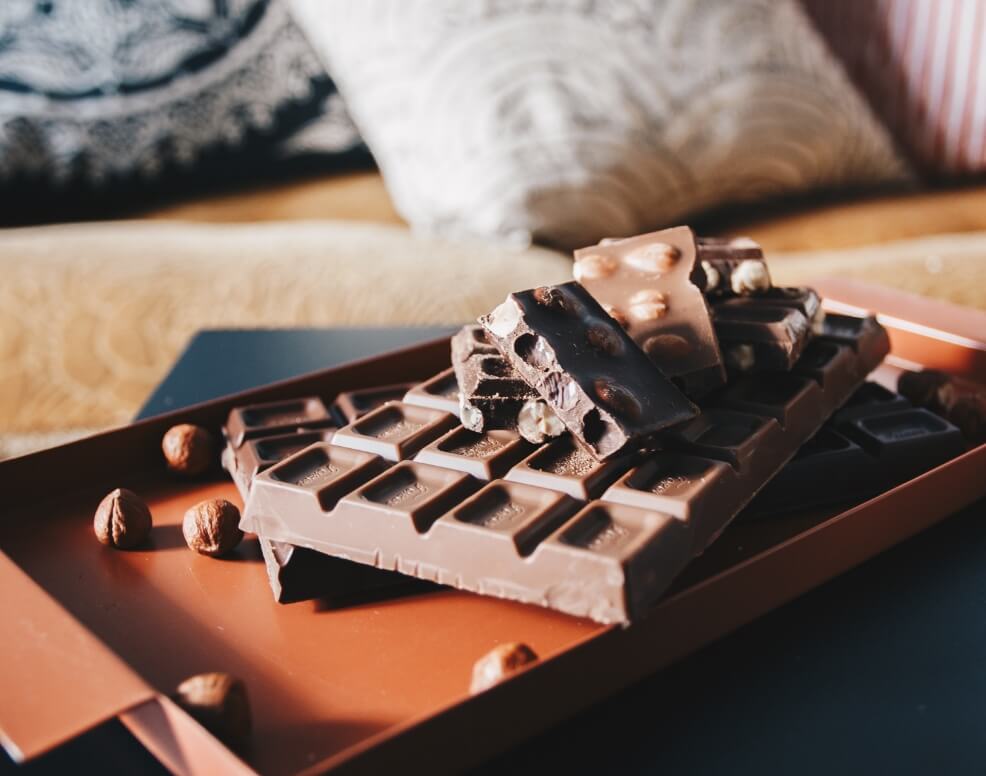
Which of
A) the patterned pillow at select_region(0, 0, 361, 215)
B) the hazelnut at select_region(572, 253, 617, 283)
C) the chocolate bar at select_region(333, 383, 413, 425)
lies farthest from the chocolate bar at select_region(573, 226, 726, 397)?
the patterned pillow at select_region(0, 0, 361, 215)

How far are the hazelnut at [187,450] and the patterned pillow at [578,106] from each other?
1.06 meters

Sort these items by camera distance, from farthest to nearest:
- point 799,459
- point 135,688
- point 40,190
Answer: point 40,190 < point 799,459 < point 135,688

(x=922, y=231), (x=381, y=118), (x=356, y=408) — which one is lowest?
(x=922, y=231)

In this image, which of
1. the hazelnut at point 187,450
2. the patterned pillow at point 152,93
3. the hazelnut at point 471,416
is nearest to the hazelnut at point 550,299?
the hazelnut at point 471,416

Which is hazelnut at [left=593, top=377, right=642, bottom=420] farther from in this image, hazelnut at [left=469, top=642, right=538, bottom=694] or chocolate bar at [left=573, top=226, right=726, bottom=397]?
hazelnut at [left=469, top=642, right=538, bottom=694]

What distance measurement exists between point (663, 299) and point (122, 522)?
52 centimetres

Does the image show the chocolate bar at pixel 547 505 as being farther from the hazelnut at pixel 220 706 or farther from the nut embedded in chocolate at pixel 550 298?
the hazelnut at pixel 220 706

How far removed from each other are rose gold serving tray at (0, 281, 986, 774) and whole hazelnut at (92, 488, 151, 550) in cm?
Result: 1

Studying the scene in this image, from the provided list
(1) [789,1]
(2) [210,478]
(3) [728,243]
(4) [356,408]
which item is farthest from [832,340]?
(1) [789,1]

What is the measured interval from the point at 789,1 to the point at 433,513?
1.90 meters

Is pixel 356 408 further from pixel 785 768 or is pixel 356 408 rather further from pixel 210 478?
pixel 785 768

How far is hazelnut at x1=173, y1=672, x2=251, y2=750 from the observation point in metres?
0.64

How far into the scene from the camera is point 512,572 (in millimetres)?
723

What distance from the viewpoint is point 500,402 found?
2.89 feet
